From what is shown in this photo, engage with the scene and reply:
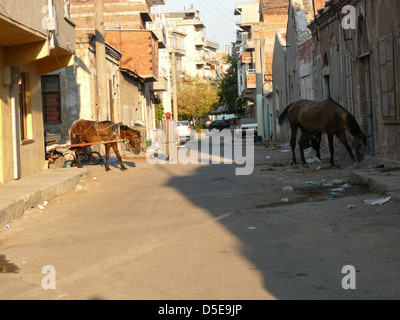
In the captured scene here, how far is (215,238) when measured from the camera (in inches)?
319

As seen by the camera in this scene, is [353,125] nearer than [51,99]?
Yes

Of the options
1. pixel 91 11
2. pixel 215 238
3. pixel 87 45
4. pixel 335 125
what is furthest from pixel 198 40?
pixel 215 238

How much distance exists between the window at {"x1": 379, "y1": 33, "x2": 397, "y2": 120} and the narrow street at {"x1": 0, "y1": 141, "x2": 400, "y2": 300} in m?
3.03

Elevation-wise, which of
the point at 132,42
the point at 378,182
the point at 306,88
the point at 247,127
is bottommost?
the point at 378,182

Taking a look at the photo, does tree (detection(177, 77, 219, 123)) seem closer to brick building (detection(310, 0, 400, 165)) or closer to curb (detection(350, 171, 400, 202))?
brick building (detection(310, 0, 400, 165))

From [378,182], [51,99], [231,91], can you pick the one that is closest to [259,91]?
[51,99]

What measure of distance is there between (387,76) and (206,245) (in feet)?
29.6

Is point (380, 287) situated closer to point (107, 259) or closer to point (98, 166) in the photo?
point (107, 259)

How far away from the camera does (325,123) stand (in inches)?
688

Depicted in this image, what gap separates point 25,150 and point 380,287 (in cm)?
1232

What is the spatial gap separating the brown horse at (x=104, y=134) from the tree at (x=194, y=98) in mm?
71056

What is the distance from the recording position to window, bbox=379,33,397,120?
1457cm

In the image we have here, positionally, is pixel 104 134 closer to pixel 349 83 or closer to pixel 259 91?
pixel 349 83

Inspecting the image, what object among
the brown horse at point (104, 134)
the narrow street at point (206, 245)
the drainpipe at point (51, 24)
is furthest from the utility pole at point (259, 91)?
the narrow street at point (206, 245)
